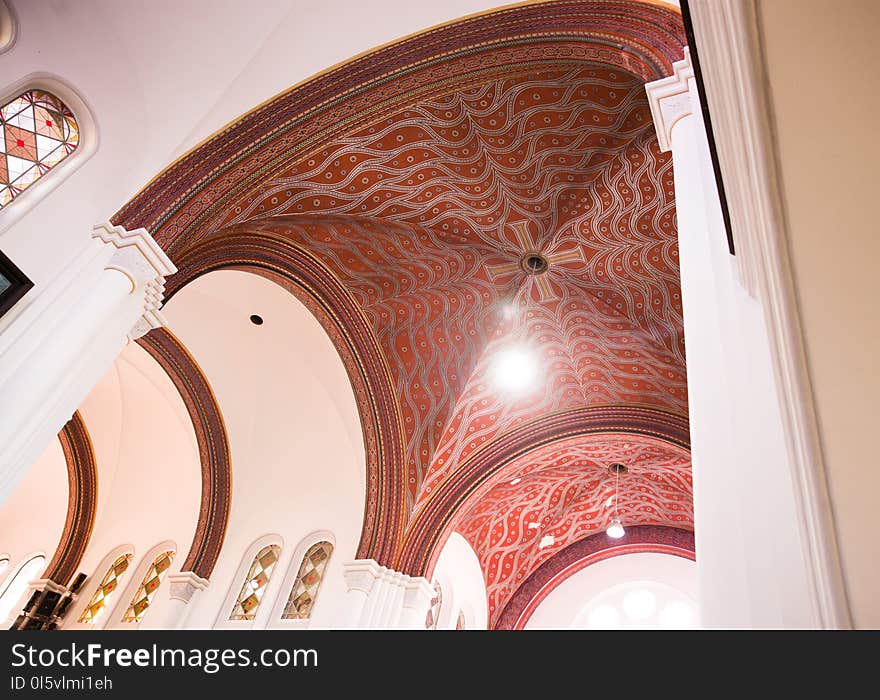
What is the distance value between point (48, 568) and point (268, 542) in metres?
4.02

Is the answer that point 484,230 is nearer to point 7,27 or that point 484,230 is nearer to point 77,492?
point 7,27

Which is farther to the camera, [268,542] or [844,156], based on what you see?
[268,542]

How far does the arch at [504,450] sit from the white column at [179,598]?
3.24 m

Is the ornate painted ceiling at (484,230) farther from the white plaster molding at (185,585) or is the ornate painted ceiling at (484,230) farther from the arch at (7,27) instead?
the white plaster molding at (185,585)

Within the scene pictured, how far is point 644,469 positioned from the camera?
33.3 feet

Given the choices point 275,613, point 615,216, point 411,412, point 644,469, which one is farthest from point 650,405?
point 275,613

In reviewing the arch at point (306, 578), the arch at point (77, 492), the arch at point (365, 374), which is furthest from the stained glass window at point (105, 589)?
the arch at point (365, 374)

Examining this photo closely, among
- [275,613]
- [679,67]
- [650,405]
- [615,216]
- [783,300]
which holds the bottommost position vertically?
[783,300]

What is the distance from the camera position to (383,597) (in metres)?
8.02

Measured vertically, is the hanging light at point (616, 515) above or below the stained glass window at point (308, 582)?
above

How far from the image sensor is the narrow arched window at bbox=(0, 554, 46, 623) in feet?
35.2

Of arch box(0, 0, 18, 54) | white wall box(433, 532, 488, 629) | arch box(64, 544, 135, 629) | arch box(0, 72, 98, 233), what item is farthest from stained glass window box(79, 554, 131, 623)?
arch box(0, 0, 18, 54)

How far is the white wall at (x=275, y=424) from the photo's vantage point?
28.6 feet
